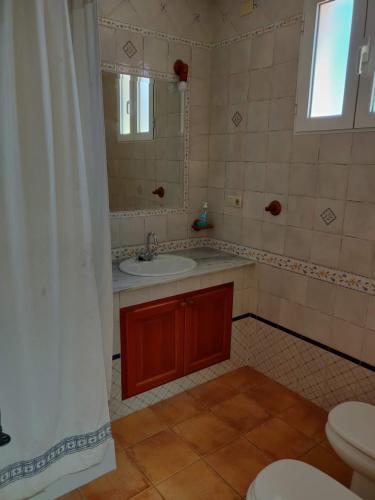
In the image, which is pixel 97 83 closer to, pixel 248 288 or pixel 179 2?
pixel 179 2

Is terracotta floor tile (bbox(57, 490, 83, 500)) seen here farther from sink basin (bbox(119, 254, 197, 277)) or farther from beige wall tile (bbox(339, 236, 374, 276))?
beige wall tile (bbox(339, 236, 374, 276))

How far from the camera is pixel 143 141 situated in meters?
2.33

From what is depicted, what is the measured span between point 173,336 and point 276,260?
2.56 feet

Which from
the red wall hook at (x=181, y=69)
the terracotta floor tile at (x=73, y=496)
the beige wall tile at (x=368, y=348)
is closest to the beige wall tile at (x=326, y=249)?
the beige wall tile at (x=368, y=348)

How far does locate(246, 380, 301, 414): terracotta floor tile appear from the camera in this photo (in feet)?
7.10

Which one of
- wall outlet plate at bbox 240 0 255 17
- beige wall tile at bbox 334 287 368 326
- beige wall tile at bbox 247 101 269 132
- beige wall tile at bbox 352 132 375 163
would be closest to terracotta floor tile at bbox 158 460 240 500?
beige wall tile at bbox 334 287 368 326

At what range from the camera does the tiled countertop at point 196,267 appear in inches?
75.6

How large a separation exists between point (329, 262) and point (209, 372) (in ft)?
3.40

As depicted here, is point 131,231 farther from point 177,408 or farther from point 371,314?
point 371,314

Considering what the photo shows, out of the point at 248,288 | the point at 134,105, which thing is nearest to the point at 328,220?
the point at 248,288

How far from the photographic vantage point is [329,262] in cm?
199

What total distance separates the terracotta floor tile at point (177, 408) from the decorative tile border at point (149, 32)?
85.9 inches

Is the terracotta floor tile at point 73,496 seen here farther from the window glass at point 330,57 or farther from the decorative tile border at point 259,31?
the decorative tile border at point 259,31

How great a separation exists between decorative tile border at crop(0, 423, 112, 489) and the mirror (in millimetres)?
1283
